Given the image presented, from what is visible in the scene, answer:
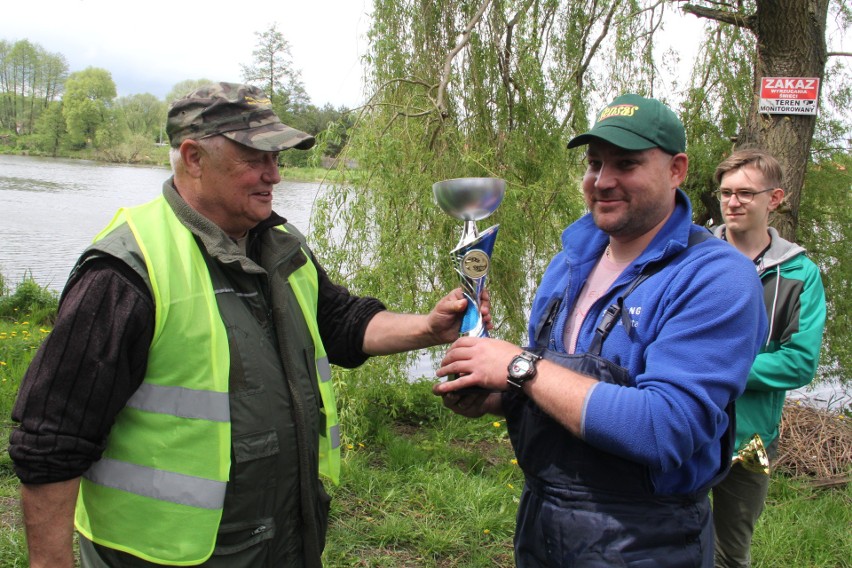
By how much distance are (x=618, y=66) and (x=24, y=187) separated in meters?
19.2

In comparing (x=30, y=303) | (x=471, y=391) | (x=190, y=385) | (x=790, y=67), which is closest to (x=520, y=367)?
(x=471, y=391)

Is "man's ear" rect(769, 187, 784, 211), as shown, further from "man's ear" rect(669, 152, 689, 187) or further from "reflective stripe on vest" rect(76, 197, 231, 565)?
"reflective stripe on vest" rect(76, 197, 231, 565)

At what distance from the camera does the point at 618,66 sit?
5520 millimetres

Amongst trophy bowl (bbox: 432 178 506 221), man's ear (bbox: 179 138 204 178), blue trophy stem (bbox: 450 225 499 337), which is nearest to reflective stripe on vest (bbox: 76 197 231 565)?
man's ear (bbox: 179 138 204 178)

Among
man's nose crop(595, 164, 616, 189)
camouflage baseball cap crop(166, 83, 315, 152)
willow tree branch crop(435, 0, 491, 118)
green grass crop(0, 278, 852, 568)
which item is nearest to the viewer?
man's nose crop(595, 164, 616, 189)

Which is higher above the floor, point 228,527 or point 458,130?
point 458,130

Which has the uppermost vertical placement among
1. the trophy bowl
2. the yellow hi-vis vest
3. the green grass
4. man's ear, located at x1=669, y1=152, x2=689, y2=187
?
man's ear, located at x1=669, y1=152, x2=689, y2=187

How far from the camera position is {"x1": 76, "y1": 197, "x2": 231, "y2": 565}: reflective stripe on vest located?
5.44 feet

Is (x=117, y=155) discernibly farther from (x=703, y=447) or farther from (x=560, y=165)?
(x=703, y=447)

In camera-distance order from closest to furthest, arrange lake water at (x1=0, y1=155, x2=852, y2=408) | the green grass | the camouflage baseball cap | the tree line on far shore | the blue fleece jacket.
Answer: the blue fleece jacket
the camouflage baseball cap
the green grass
lake water at (x1=0, y1=155, x2=852, y2=408)
the tree line on far shore

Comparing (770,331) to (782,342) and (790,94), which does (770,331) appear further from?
(790,94)

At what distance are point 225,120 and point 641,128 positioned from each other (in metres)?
1.10

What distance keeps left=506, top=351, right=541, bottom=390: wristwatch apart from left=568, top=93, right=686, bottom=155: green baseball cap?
1.84ft

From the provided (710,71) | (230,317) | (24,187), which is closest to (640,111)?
(230,317)
